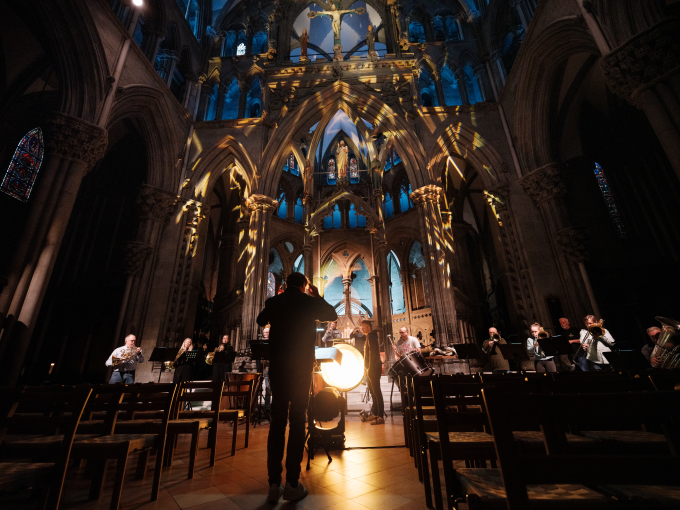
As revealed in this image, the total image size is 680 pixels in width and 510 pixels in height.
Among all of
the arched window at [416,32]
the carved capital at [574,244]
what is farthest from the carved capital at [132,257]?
the arched window at [416,32]

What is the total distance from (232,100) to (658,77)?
15.9 metres

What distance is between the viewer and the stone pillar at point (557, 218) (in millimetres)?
9344

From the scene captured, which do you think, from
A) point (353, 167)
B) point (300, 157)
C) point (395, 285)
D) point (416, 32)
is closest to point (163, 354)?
point (300, 157)

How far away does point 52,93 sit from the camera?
11844mm

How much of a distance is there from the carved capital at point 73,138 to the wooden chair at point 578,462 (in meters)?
10.5

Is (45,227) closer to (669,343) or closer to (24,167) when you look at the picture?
(24,167)

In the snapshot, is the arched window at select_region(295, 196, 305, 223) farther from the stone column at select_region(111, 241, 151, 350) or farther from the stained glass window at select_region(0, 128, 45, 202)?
the stained glass window at select_region(0, 128, 45, 202)

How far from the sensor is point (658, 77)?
631 centimetres

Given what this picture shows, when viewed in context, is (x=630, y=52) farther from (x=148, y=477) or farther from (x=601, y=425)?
(x=148, y=477)

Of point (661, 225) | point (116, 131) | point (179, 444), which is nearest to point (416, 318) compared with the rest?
point (661, 225)

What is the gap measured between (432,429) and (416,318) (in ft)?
55.2

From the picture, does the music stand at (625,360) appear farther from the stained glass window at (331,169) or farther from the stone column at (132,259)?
the stained glass window at (331,169)

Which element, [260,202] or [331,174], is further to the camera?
[331,174]

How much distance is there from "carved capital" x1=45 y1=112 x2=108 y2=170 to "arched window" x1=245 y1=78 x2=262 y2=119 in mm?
8788
